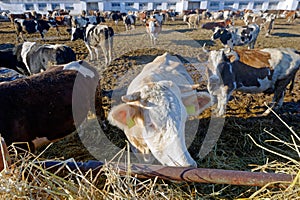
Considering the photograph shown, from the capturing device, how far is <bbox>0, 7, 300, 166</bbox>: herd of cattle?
6.41 feet

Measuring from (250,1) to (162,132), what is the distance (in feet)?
174

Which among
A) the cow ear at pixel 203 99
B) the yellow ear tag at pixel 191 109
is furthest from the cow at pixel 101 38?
the yellow ear tag at pixel 191 109

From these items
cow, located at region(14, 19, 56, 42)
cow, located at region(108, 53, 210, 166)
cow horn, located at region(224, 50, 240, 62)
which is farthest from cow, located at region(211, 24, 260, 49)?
cow, located at region(14, 19, 56, 42)

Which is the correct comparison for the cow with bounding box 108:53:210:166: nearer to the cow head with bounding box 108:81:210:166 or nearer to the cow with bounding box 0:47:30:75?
the cow head with bounding box 108:81:210:166

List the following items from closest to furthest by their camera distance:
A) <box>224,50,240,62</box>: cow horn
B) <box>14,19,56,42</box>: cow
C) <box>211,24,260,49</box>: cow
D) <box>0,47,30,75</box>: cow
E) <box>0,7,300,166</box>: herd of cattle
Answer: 1. <box>0,7,300,166</box>: herd of cattle
2. <box>224,50,240,62</box>: cow horn
3. <box>0,47,30,75</box>: cow
4. <box>211,24,260,49</box>: cow
5. <box>14,19,56,42</box>: cow

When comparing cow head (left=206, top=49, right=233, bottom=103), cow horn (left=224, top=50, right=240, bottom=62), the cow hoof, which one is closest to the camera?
the cow hoof

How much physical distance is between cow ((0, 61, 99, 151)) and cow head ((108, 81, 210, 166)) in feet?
3.31

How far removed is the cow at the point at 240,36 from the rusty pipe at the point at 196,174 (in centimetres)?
1054

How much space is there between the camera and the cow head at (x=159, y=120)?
1853 millimetres

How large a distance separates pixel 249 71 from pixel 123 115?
3.11 metres

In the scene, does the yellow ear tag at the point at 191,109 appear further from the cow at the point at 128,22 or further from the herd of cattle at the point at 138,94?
the cow at the point at 128,22

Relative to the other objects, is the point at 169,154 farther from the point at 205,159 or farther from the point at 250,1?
the point at 250,1

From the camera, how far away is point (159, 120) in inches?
74.2

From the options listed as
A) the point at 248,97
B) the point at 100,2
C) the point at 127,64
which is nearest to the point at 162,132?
the point at 248,97
